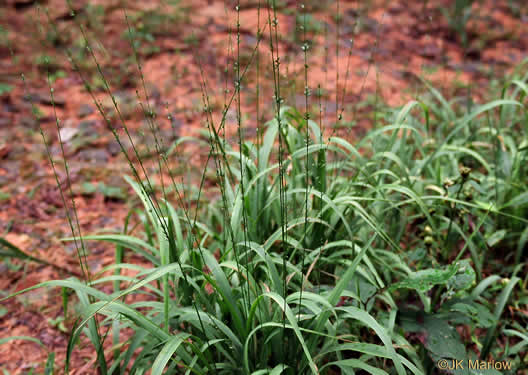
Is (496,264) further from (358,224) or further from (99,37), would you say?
(99,37)

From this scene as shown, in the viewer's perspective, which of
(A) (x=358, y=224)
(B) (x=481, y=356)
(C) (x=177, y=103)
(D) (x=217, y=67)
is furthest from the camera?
(D) (x=217, y=67)

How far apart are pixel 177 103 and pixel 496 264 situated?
238 cm

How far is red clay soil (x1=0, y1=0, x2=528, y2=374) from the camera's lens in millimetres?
2137

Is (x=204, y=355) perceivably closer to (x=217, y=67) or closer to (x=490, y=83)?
(x=217, y=67)

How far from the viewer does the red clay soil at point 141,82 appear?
2.14 metres

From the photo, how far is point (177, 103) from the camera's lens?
131 inches

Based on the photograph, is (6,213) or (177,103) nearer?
(6,213)

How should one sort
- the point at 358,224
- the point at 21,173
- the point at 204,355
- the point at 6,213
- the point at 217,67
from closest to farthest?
the point at 204,355 < the point at 358,224 < the point at 6,213 < the point at 21,173 < the point at 217,67

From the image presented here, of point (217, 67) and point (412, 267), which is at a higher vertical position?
point (217, 67)

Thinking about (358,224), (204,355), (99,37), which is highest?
(99,37)

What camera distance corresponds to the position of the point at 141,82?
3.60 meters

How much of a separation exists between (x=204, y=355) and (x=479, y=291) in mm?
996

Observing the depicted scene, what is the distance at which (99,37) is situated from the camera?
3916mm

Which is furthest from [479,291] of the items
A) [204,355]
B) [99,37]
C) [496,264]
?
[99,37]
